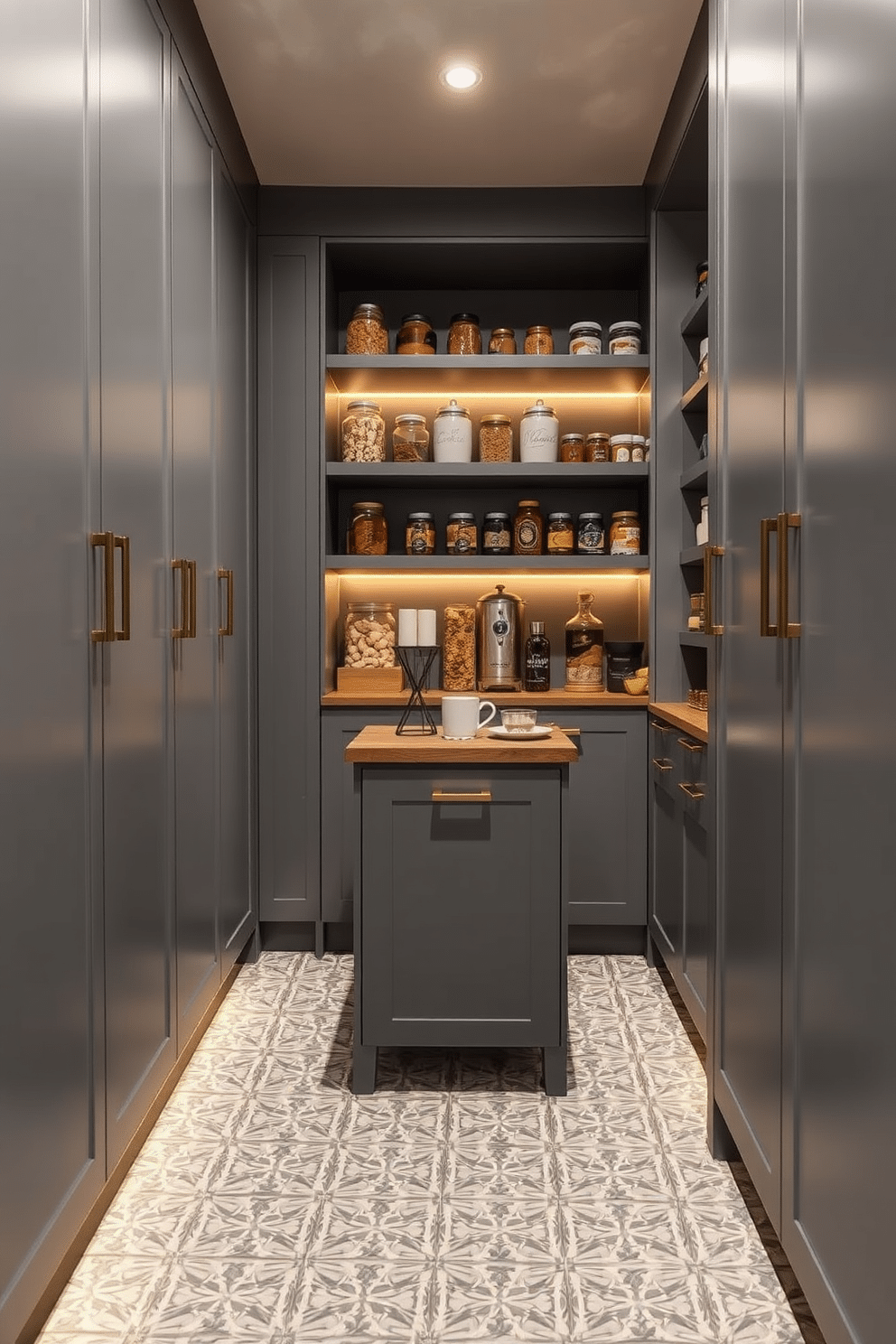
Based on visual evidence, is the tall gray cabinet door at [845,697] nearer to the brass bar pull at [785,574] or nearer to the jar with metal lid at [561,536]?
the brass bar pull at [785,574]

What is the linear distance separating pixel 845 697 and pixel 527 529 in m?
2.32

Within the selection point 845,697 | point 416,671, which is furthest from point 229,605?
point 845,697

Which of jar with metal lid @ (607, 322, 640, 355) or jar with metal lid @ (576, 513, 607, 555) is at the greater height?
jar with metal lid @ (607, 322, 640, 355)

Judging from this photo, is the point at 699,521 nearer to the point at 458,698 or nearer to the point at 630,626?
the point at 630,626

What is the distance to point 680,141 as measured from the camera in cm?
274

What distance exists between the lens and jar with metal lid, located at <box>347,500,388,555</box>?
140 inches

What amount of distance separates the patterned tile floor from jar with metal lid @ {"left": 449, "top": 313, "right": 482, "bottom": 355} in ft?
7.54

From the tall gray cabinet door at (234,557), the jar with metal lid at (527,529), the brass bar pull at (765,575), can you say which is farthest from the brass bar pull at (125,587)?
the jar with metal lid at (527,529)

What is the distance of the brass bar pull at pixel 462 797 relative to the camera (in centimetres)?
230

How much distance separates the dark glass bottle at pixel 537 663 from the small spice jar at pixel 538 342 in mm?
963

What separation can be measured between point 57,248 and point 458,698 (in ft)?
4.29

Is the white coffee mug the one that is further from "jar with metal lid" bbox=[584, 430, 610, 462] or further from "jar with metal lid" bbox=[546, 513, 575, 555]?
"jar with metal lid" bbox=[584, 430, 610, 462]

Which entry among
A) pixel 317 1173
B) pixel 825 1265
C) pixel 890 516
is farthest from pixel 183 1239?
pixel 890 516

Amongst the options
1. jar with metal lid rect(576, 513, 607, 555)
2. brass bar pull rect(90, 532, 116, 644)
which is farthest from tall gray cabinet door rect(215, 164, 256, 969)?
jar with metal lid rect(576, 513, 607, 555)
